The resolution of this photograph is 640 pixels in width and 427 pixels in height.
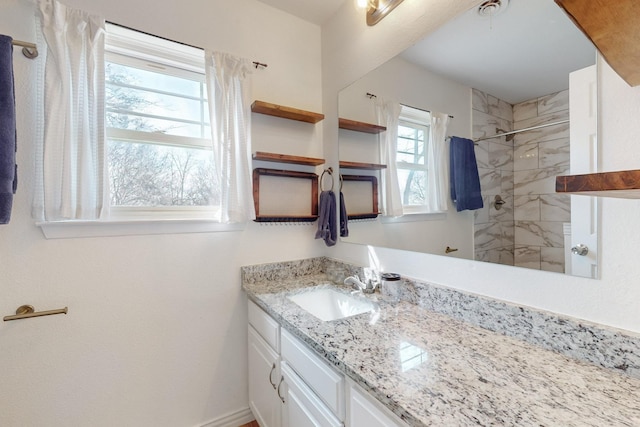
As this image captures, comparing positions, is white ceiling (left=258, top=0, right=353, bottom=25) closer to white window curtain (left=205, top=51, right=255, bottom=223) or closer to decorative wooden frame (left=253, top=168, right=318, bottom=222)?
white window curtain (left=205, top=51, right=255, bottom=223)

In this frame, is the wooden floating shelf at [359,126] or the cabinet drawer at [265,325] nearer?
the cabinet drawer at [265,325]

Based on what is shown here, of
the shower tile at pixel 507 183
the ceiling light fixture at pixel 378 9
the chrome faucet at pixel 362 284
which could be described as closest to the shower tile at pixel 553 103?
the shower tile at pixel 507 183

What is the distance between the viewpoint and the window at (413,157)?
4.15 ft

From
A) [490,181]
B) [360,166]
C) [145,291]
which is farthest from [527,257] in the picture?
[145,291]

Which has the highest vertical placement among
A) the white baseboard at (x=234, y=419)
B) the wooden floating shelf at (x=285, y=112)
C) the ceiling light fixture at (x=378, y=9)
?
the ceiling light fixture at (x=378, y=9)

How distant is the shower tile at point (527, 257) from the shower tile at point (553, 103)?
447 millimetres

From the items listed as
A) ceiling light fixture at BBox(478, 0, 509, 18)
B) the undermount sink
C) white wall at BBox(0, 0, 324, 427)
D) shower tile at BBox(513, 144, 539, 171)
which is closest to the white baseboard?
white wall at BBox(0, 0, 324, 427)

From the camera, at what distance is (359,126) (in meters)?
1.63

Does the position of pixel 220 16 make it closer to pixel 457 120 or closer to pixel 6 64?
pixel 6 64

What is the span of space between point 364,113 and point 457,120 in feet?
1.94

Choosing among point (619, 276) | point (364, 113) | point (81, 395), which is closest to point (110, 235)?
point (81, 395)

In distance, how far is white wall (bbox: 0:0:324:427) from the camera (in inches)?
46.0

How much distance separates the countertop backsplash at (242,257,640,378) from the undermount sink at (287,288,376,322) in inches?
11.0

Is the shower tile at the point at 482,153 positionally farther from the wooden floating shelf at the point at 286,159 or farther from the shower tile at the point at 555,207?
the wooden floating shelf at the point at 286,159
